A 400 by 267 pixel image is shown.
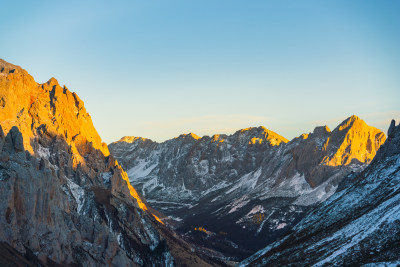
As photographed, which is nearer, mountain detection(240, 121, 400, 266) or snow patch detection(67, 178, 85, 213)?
mountain detection(240, 121, 400, 266)

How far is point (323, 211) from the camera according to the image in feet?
529

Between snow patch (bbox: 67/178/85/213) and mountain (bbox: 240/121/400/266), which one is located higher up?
snow patch (bbox: 67/178/85/213)

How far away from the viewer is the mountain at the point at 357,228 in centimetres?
9575

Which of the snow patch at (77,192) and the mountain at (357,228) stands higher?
the snow patch at (77,192)

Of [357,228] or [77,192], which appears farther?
[77,192]

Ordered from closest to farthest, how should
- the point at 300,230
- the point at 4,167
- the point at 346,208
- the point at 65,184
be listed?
the point at 4,167 < the point at 346,208 < the point at 300,230 < the point at 65,184

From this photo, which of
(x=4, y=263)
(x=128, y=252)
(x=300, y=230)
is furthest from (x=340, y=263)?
(x=128, y=252)

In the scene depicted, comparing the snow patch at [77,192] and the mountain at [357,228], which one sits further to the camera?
the snow patch at [77,192]

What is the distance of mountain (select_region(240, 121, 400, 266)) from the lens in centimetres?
9575

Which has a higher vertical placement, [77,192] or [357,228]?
[77,192]

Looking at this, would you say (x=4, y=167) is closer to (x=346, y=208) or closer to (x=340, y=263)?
(x=340, y=263)

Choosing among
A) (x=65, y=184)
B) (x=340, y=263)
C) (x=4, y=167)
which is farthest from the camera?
(x=65, y=184)

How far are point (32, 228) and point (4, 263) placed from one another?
27416 millimetres

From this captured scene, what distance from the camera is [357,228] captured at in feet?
380
